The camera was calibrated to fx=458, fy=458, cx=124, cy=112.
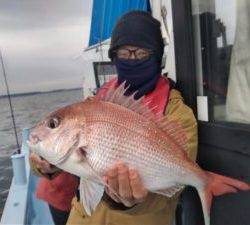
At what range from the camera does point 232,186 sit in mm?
2439

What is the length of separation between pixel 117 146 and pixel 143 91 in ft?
2.49

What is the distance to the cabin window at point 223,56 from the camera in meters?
2.81

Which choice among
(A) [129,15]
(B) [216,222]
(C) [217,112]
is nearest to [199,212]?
(B) [216,222]

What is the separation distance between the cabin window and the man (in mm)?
273

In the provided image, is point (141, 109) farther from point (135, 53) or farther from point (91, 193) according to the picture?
point (135, 53)

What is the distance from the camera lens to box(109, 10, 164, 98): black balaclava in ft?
9.14

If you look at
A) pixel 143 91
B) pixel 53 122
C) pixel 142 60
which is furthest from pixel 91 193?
pixel 142 60

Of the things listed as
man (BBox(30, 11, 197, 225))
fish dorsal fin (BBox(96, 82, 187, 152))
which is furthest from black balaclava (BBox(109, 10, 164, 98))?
fish dorsal fin (BBox(96, 82, 187, 152))

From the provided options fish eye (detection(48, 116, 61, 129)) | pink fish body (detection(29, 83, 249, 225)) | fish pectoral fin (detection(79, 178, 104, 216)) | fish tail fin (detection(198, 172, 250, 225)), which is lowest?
fish tail fin (detection(198, 172, 250, 225))

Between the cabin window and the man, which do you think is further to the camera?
the cabin window

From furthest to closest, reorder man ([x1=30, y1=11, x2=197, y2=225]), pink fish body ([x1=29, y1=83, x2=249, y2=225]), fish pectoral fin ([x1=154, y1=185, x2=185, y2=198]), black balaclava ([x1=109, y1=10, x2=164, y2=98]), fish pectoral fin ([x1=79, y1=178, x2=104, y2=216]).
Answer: black balaclava ([x1=109, y1=10, x2=164, y2=98]) → man ([x1=30, y1=11, x2=197, y2=225]) → fish pectoral fin ([x1=154, y1=185, x2=185, y2=198]) → fish pectoral fin ([x1=79, y1=178, x2=104, y2=216]) → pink fish body ([x1=29, y1=83, x2=249, y2=225])

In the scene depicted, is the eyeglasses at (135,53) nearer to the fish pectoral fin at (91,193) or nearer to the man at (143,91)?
the man at (143,91)

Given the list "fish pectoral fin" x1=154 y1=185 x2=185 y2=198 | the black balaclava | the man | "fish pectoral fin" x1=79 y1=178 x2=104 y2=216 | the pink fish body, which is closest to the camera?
the pink fish body

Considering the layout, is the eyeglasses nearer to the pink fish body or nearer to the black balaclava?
the black balaclava
